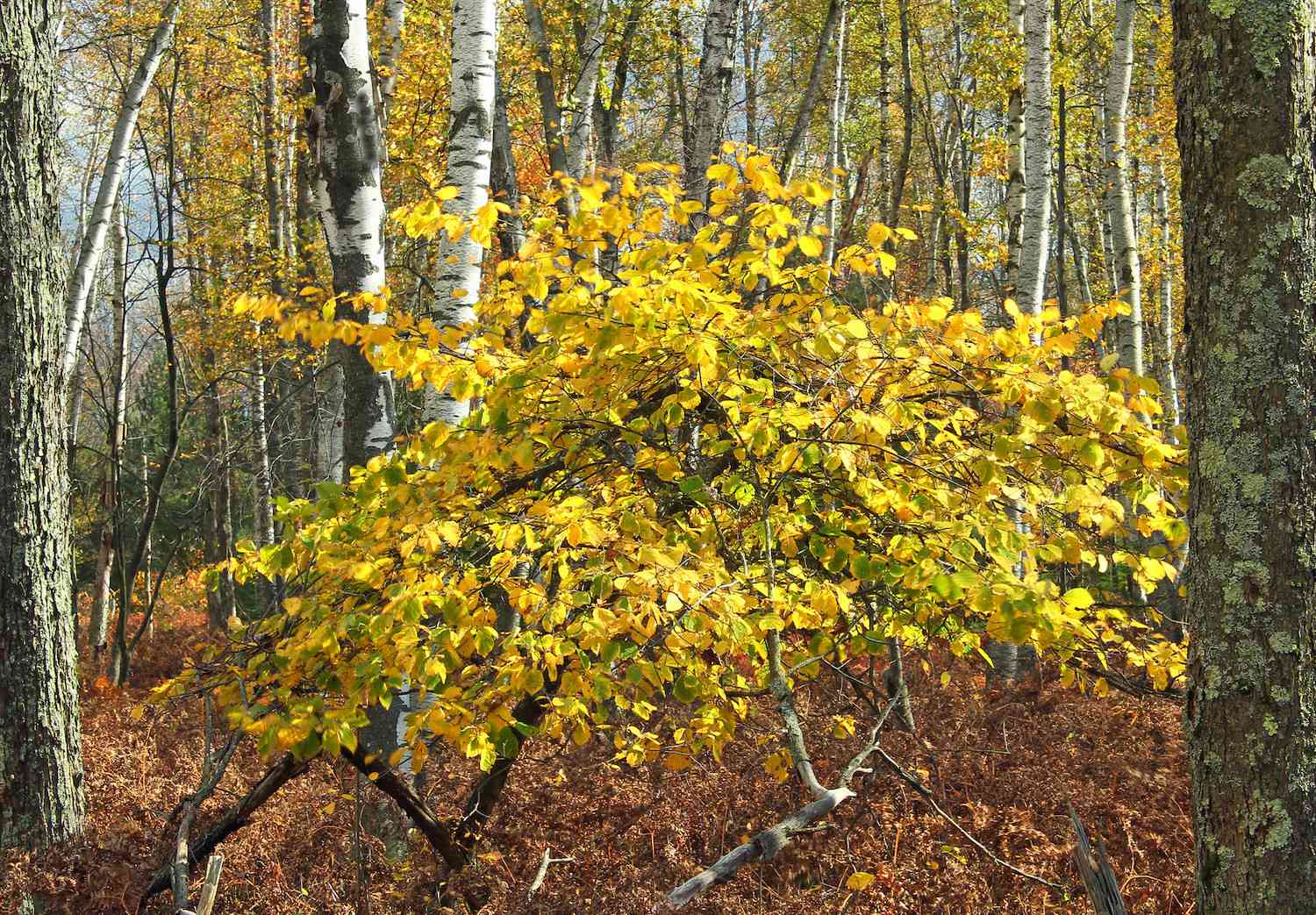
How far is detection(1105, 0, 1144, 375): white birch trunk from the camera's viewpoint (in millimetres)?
9117

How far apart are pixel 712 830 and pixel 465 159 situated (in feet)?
11.0

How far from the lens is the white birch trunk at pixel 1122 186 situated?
912 cm

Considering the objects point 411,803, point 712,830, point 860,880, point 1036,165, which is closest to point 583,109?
point 1036,165

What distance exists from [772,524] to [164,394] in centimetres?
2146

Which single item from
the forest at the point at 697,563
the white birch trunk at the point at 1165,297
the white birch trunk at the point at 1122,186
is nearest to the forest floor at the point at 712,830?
the forest at the point at 697,563

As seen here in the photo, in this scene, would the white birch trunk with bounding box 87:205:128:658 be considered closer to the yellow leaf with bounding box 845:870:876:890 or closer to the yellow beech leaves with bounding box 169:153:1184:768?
the yellow beech leaves with bounding box 169:153:1184:768

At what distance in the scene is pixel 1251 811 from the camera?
6.86ft

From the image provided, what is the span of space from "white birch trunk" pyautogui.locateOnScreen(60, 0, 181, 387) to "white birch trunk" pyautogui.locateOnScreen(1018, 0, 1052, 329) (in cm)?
677

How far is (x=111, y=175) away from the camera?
25.8 ft

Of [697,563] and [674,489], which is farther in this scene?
[674,489]

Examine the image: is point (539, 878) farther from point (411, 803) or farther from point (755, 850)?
point (755, 850)

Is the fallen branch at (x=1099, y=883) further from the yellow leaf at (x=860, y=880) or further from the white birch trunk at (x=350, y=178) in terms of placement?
the white birch trunk at (x=350, y=178)

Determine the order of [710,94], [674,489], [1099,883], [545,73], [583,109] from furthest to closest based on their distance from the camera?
[545,73] < [583,109] < [710,94] < [674,489] < [1099,883]

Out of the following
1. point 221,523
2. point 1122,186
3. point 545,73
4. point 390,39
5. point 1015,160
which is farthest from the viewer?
point 221,523
